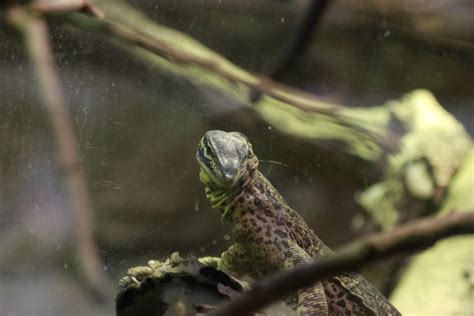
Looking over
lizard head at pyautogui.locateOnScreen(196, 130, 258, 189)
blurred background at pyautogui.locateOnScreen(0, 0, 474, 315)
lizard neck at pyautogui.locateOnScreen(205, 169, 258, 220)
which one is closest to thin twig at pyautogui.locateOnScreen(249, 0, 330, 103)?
blurred background at pyautogui.locateOnScreen(0, 0, 474, 315)

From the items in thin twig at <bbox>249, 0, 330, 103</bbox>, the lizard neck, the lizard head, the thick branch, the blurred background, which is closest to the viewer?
the thick branch

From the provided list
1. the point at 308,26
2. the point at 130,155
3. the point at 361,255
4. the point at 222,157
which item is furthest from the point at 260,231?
the point at 361,255

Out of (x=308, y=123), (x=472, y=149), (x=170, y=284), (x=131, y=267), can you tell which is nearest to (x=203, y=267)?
(x=170, y=284)

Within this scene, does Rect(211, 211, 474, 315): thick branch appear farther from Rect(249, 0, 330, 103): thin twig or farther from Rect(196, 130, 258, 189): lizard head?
Rect(196, 130, 258, 189): lizard head

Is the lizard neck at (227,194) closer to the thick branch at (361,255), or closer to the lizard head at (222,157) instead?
the lizard head at (222,157)

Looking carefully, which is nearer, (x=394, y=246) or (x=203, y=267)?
(x=394, y=246)

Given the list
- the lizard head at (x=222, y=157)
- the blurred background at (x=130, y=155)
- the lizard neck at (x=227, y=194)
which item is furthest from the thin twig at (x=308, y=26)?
the lizard neck at (x=227, y=194)

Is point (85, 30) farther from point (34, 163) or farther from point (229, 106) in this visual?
point (229, 106)
